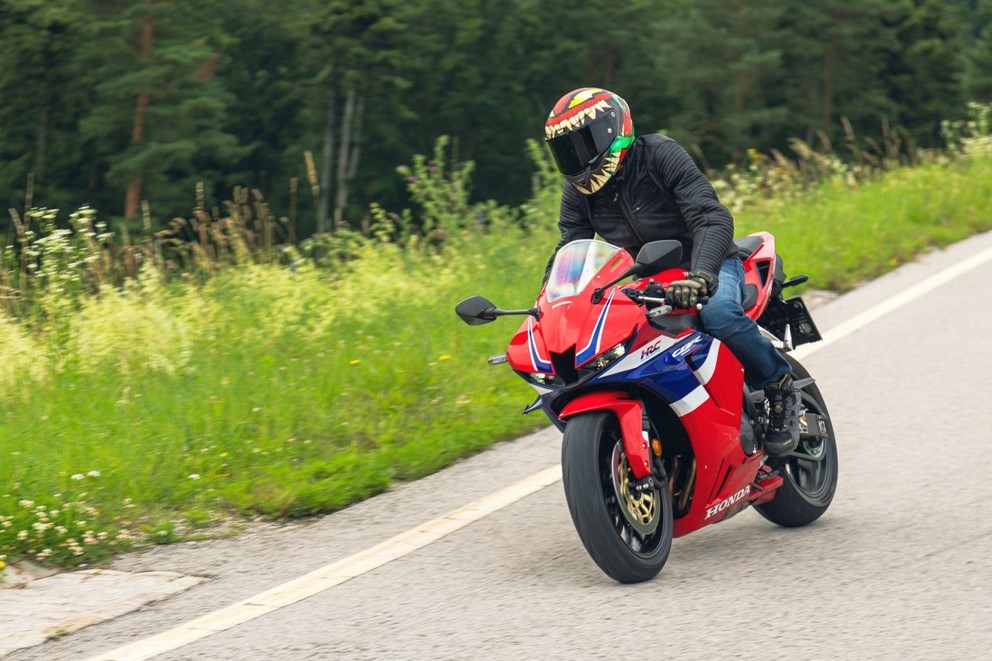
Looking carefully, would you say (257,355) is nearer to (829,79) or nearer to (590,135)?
(590,135)

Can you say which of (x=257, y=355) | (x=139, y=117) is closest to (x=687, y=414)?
(x=257, y=355)

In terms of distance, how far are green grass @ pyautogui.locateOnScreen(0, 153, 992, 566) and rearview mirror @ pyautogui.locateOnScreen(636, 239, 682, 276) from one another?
2401 millimetres

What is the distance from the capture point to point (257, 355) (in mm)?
8883

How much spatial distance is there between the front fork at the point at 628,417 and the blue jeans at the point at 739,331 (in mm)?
561

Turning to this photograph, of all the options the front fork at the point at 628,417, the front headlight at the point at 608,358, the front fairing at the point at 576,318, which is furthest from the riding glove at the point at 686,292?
the front fork at the point at 628,417

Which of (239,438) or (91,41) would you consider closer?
(239,438)

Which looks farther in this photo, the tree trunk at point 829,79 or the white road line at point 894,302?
A: the tree trunk at point 829,79

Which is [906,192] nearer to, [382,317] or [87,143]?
[382,317]

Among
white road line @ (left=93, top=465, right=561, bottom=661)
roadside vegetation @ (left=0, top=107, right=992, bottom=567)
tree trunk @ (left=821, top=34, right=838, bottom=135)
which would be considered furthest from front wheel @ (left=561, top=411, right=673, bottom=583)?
tree trunk @ (left=821, top=34, right=838, bottom=135)

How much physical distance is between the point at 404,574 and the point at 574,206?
5.52 feet

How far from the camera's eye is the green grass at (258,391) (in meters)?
6.49

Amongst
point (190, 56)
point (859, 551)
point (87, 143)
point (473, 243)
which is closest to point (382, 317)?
point (473, 243)

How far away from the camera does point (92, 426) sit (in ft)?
24.1

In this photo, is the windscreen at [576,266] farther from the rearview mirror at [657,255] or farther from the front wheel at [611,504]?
the front wheel at [611,504]
